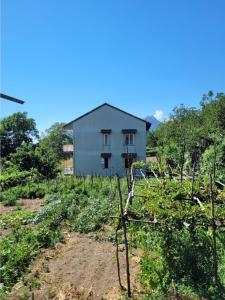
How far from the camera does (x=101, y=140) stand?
119 feet

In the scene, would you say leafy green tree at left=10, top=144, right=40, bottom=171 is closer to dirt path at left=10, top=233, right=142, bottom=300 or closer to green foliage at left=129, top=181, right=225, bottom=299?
dirt path at left=10, top=233, right=142, bottom=300

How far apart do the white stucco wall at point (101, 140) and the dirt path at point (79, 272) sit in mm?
25892

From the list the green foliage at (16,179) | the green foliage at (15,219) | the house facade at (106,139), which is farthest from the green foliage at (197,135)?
the green foliage at (15,219)

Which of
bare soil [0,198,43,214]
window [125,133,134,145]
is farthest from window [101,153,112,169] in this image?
bare soil [0,198,43,214]

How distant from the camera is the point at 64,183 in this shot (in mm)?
20031

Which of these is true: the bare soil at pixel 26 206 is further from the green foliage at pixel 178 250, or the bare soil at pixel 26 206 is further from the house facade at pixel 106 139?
the house facade at pixel 106 139

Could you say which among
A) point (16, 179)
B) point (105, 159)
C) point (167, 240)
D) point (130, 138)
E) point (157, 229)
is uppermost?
point (130, 138)

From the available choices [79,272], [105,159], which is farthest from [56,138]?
[79,272]

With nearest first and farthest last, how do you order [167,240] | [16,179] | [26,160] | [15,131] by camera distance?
[167,240], [16,179], [26,160], [15,131]

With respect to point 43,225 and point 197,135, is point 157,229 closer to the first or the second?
point 43,225

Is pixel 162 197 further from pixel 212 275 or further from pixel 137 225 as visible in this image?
pixel 212 275

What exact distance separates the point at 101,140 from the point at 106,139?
17.8 inches

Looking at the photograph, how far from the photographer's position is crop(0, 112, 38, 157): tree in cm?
4816

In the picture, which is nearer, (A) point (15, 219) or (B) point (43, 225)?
(B) point (43, 225)
